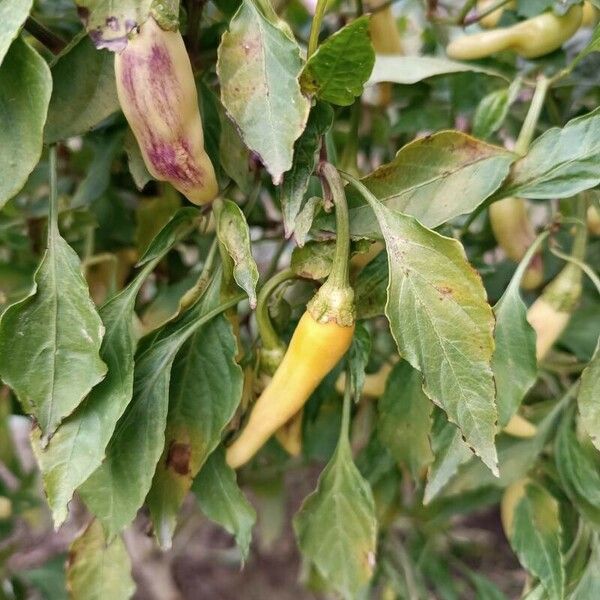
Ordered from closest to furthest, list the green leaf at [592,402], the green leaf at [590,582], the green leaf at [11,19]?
the green leaf at [11,19], the green leaf at [592,402], the green leaf at [590,582]

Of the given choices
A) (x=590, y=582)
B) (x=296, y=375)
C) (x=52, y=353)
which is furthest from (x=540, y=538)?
(x=52, y=353)

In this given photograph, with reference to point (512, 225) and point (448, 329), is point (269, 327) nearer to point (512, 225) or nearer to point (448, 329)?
point (448, 329)

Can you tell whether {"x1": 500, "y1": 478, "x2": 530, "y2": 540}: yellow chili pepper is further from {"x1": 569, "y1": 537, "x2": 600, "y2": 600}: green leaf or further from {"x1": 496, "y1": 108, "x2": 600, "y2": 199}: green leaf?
{"x1": 496, "y1": 108, "x2": 600, "y2": 199}: green leaf

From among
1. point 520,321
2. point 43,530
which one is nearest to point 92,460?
point 520,321

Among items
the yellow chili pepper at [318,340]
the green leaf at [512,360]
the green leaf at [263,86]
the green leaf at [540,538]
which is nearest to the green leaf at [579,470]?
the green leaf at [540,538]

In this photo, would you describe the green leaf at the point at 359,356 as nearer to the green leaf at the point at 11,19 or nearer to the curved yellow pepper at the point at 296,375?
the curved yellow pepper at the point at 296,375

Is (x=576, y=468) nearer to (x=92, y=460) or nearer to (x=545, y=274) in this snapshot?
(x=545, y=274)
